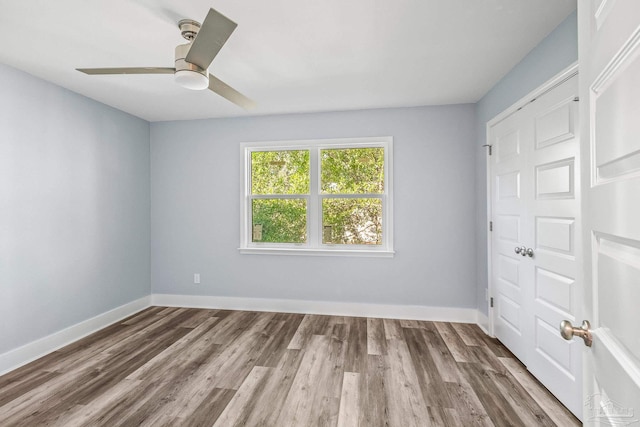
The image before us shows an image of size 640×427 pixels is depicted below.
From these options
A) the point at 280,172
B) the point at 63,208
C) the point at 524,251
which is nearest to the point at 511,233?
the point at 524,251

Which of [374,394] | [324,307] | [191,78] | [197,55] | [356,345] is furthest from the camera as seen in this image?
[324,307]

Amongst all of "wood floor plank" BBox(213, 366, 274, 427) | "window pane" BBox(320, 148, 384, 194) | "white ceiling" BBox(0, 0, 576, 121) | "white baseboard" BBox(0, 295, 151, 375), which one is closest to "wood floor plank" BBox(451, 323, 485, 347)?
"window pane" BBox(320, 148, 384, 194)

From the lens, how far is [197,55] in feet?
5.49

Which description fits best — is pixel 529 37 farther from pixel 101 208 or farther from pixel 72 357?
pixel 72 357

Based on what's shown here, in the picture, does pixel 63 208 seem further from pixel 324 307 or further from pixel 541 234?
pixel 541 234

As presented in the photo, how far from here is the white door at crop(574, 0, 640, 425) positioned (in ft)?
1.84

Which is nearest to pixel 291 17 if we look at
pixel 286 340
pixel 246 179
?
pixel 246 179

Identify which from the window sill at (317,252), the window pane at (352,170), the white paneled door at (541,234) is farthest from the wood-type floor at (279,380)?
the window pane at (352,170)

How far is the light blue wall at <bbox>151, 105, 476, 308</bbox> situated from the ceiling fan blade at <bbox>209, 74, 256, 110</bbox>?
1470 mm

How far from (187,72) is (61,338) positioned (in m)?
2.84

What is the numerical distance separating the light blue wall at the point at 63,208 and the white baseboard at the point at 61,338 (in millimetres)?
56

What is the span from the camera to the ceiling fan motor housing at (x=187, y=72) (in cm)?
177

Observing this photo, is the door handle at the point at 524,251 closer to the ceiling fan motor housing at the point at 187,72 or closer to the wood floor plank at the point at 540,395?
the wood floor plank at the point at 540,395

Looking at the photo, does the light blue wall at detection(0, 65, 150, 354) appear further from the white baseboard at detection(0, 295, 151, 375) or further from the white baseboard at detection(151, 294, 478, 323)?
the white baseboard at detection(151, 294, 478, 323)
